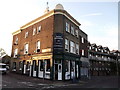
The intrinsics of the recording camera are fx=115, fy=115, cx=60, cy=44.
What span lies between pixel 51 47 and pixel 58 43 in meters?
1.32

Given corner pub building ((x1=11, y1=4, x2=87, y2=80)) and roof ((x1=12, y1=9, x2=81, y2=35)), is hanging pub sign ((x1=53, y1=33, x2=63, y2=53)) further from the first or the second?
roof ((x1=12, y1=9, x2=81, y2=35))

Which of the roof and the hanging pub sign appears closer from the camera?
the hanging pub sign

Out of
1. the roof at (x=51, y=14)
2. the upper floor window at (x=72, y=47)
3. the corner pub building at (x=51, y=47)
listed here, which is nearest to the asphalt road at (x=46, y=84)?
the corner pub building at (x=51, y=47)

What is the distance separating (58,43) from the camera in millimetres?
18906

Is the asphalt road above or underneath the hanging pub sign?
underneath

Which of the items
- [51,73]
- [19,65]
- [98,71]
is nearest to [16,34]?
[19,65]

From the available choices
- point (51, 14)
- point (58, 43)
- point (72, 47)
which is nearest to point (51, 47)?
point (58, 43)

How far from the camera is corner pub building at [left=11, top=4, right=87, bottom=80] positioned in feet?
60.7

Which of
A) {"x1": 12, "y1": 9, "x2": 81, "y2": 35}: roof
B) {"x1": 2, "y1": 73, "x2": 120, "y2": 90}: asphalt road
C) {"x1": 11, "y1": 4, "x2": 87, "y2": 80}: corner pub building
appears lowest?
{"x1": 2, "y1": 73, "x2": 120, "y2": 90}: asphalt road

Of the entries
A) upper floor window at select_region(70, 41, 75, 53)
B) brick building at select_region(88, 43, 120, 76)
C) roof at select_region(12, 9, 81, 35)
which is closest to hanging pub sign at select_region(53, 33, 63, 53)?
upper floor window at select_region(70, 41, 75, 53)

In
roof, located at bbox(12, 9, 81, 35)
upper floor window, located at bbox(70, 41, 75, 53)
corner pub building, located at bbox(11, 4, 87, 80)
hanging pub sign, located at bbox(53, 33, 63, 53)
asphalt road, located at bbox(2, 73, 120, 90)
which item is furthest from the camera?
upper floor window, located at bbox(70, 41, 75, 53)

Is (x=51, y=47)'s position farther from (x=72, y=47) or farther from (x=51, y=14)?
(x=51, y=14)

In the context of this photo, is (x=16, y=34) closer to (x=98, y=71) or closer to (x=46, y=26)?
(x=46, y=26)

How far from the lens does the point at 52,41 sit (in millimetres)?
19078
